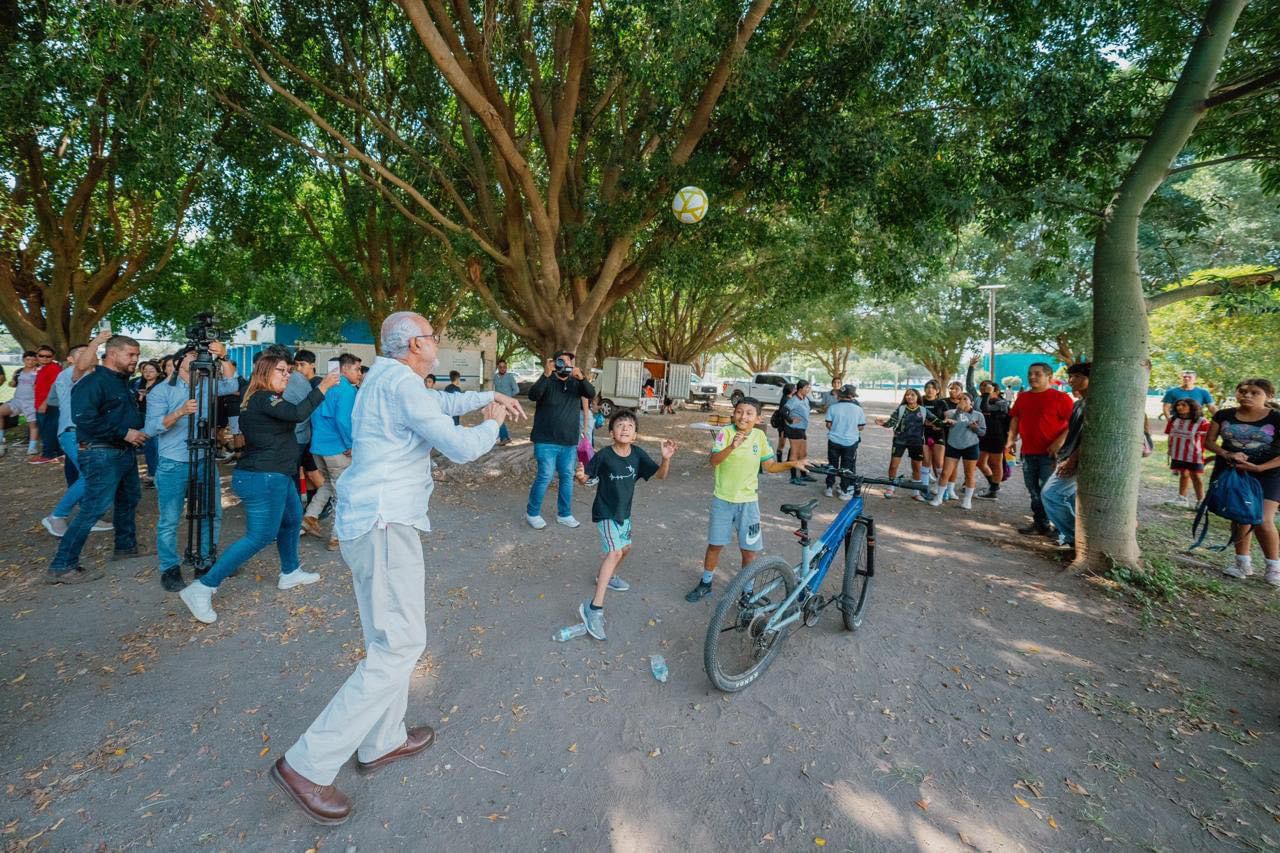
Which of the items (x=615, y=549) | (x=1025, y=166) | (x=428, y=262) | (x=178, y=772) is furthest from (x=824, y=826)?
(x=428, y=262)

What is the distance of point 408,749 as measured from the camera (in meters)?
2.75

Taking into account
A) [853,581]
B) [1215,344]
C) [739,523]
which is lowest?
[853,581]

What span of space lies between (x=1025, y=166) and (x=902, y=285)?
11.4 feet

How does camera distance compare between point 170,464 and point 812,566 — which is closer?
point 812,566

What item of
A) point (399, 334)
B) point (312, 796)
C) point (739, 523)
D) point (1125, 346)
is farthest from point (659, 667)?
point (1125, 346)

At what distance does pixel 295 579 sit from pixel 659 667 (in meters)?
3.17

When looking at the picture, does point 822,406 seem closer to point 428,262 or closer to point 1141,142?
point 428,262

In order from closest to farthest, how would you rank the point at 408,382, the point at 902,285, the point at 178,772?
the point at 408,382, the point at 178,772, the point at 902,285

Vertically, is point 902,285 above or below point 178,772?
above

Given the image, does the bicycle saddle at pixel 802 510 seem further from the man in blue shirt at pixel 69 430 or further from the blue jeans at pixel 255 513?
the man in blue shirt at pixel 69 430

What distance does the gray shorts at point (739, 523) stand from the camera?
4414 millimetres

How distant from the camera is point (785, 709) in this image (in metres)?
3.27

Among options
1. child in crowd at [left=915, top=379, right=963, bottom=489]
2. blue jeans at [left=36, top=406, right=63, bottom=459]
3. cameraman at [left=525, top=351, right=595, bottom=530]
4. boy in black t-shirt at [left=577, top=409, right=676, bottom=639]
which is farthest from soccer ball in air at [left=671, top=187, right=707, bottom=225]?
blue jeans at [left=36, top=406, right=63, bottom=459]

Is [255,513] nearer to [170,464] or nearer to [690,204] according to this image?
[170,464]
